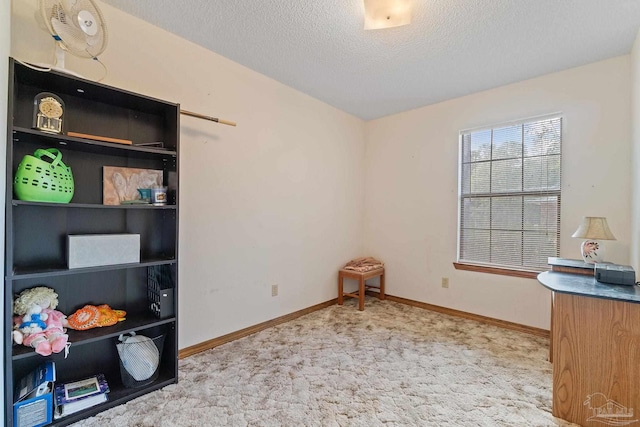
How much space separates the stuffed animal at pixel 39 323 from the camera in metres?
1.48

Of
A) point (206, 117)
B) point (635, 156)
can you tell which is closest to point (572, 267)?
point (635, 156)

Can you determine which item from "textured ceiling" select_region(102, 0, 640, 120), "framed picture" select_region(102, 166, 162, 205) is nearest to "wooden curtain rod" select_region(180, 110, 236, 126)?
"framed picture" select_region(102, 166, 162, 205)

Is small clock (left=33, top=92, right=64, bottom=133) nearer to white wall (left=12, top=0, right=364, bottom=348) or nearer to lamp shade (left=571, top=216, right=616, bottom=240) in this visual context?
white wall (left=12, top=0, right=364, bottom=348)

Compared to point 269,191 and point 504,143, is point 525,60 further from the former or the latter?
point 269,191

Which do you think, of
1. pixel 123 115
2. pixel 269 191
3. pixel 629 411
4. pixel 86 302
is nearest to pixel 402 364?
pixel 629 411

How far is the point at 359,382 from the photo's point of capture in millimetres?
2037

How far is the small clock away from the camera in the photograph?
1568 mm

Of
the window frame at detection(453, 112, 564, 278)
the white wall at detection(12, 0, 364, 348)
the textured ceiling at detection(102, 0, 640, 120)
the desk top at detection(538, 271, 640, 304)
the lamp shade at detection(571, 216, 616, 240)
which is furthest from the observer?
the window frame at detection(453, 112, 564, 278)

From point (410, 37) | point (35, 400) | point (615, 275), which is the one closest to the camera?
point (35, 400)

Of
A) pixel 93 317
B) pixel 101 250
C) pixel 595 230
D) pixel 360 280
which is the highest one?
pixel 595 230

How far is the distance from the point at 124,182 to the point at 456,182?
3172 millimetres

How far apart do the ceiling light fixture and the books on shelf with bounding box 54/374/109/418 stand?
271 cm

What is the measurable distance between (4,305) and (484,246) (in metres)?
3.76

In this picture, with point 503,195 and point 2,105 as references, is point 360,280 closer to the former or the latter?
point 503,195
